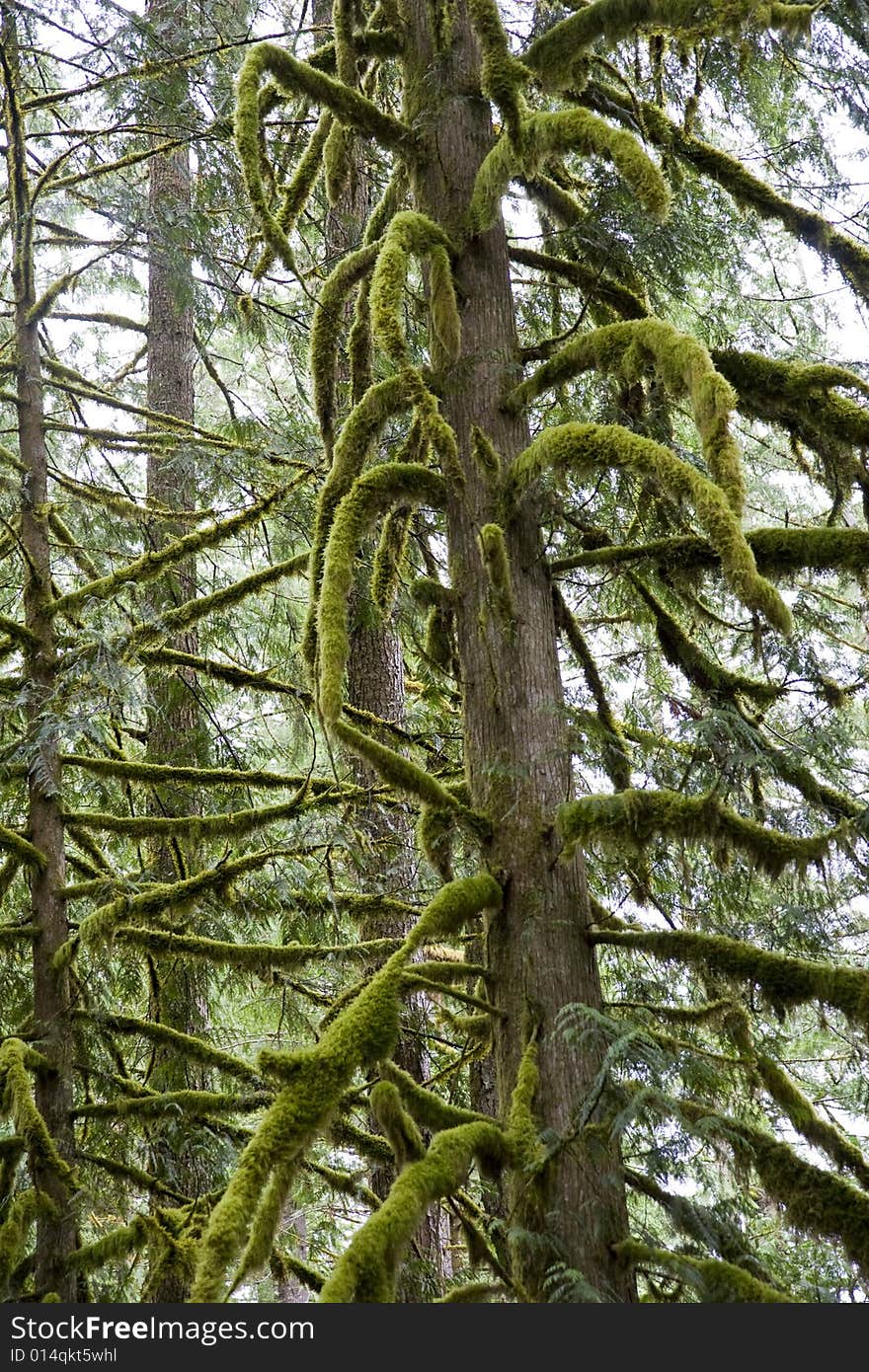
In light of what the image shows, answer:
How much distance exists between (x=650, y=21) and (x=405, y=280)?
1347mm

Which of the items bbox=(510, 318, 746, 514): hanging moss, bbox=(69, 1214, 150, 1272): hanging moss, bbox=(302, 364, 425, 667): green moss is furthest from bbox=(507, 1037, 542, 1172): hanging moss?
bbox=(69, 1214, 150, 1272): hanging moss

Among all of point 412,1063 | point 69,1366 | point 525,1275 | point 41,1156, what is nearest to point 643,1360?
point 525,1275

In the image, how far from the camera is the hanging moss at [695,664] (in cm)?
456

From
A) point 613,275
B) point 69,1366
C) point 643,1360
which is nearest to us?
point 643,1360

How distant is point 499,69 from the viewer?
4.33m

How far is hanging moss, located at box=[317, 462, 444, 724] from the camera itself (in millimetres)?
3633

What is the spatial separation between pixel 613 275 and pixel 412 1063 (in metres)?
4.51

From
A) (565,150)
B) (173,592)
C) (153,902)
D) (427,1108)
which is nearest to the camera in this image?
(427,1108)

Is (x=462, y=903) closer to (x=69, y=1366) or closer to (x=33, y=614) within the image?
(x=69, y=1366)

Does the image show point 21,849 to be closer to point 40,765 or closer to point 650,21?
point 40,765

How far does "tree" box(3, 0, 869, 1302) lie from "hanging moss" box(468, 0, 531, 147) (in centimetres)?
2

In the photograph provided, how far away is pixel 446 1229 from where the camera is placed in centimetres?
812

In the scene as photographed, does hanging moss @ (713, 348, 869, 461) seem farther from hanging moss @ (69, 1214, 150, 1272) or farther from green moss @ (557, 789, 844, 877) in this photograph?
hanging moss @ (69, 1214, 150, 1272)

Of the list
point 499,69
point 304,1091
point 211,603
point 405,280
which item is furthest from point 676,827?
point 211,603
